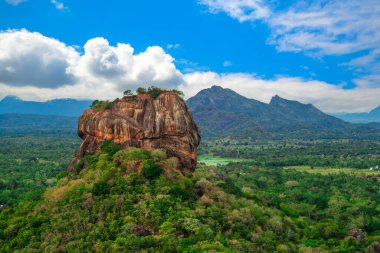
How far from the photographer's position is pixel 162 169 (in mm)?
36969

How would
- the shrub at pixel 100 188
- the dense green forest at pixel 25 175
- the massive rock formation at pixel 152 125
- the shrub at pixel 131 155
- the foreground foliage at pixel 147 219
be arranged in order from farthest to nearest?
the dense green forest at pixel 25 175, the massive rock formation at pixel 152 125, the shrub at pixel 131 155, the shrub at pixel 100 188, the foreground foliage at pixel 147 219

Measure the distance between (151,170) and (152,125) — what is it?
6864 millimetres

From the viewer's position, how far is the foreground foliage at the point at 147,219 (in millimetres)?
27609

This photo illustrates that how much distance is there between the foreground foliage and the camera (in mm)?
27609

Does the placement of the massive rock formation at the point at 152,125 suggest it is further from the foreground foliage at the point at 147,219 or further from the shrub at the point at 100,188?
the shrub at the point at 100,188

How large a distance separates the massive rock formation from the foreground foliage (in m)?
2.15

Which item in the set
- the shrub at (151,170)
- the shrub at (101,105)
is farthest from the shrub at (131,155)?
the shrub at (101,105)

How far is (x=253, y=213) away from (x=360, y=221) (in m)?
23.0

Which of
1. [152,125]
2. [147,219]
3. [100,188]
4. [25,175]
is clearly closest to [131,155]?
[152,125]

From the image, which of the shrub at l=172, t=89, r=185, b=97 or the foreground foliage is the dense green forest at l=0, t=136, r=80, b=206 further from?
the shrub at l=172, t=89, r=185, b=97

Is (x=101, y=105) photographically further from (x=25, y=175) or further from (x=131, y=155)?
(x=25, y=175)

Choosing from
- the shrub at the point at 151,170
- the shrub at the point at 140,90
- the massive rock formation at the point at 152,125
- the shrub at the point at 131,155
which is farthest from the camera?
the shrub at the point at 140,90

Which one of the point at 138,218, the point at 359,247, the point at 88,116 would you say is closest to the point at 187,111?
the point at 88,116

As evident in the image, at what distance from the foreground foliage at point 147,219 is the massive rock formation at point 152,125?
2150 mm
